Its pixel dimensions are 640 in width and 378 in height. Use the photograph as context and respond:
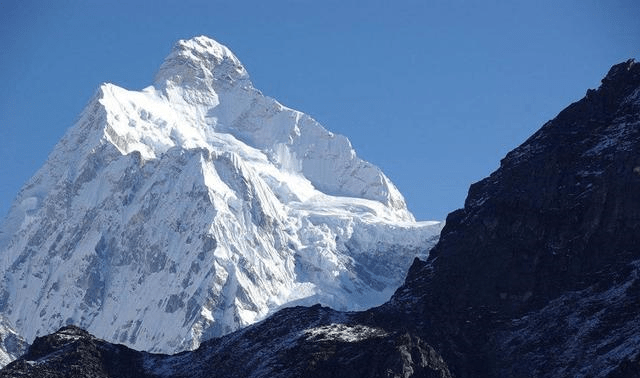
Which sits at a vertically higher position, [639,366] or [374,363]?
[374,363]

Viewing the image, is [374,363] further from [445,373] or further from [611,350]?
[611,350]

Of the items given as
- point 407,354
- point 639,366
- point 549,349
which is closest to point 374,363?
point 407,354

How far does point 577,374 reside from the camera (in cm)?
18938

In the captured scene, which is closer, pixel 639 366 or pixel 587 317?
pixel 639 366

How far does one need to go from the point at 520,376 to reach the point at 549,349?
4.14m

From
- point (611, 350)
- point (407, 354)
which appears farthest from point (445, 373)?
point (611, 350)

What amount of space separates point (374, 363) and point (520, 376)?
15055 millimetres

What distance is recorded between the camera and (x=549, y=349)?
199 m

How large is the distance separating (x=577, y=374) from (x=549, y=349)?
1025 centimetres

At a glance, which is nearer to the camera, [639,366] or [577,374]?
[639,366]

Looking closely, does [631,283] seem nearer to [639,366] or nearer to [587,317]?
[587,317]

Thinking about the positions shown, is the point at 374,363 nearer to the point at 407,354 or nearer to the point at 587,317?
the point at 407,354

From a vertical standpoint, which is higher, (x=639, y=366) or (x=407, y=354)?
(x=407, y=354)

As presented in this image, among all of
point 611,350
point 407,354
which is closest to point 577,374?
point 611,350
